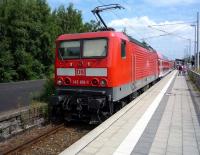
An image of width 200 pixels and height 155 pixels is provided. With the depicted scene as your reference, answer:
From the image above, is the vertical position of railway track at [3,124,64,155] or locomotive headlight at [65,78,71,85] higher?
locomotive headlight at [65,78,71,85]

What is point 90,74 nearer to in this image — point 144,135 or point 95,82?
point 95,82

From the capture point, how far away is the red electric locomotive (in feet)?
36.5

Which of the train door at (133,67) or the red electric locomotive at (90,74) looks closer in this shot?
the red electric locomotive at (90,74)

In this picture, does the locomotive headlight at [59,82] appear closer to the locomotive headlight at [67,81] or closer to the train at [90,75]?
the train at [90,75]

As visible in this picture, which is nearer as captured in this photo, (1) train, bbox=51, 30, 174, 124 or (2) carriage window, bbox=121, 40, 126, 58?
(1) train, bbox=51, 30, 174, 124

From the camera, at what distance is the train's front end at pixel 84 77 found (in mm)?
11141

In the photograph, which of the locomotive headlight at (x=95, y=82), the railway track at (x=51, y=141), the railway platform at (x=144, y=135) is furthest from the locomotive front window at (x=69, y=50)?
the railway platform at (x=144, y=135)

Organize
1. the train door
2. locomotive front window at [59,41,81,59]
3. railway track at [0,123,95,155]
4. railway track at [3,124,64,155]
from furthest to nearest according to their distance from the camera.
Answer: the train door
locomotive front window at [59,41,81,59]
railway track at [0,123,95,155]
railway track at [3,124,64,155]

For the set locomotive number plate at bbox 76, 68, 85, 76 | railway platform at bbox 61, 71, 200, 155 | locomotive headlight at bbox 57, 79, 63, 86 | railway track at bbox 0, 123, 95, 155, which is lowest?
railway track at bbox 0, 123, 95, 155

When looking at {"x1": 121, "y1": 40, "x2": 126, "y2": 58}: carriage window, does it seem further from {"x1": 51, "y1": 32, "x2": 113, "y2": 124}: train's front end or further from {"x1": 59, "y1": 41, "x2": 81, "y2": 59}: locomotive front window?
{"x1": 59, "y1": 41, "x2": 81, "y2": 59}: locomotive front window

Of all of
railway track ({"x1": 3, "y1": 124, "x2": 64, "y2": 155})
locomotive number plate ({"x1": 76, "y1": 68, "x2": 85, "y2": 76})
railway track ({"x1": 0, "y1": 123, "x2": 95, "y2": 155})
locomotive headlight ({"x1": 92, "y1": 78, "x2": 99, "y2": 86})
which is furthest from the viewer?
locomotive number plate ({"x1": 76, "y1": 68, "x2": 85, "y2": 76})

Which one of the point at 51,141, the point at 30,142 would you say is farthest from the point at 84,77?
the point at 30,142

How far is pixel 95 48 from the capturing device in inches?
452

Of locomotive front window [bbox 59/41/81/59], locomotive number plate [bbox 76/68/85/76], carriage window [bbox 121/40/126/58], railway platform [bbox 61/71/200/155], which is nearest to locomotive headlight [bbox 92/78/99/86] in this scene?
locomotive number plate [bbox 76/68/85/76]
